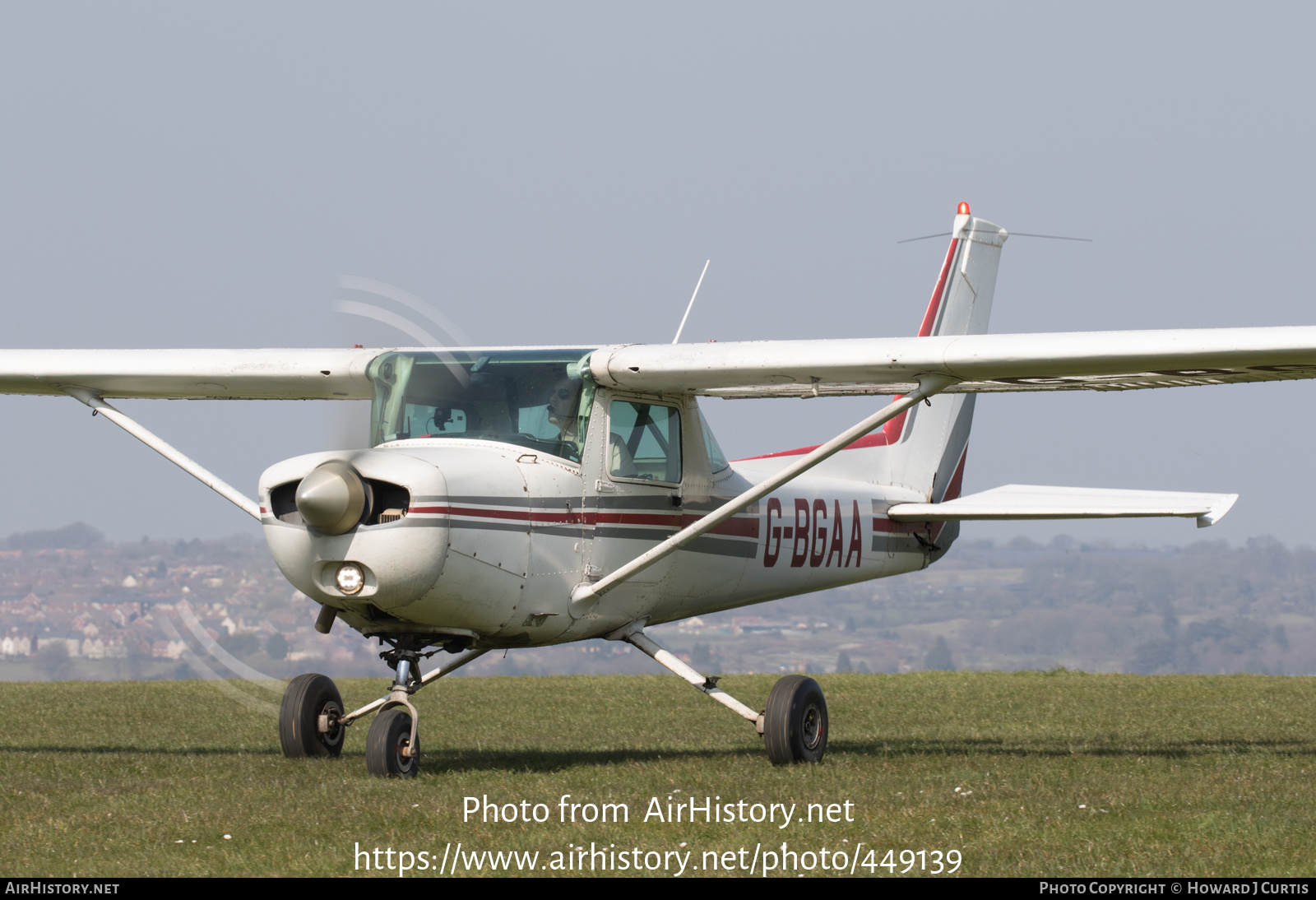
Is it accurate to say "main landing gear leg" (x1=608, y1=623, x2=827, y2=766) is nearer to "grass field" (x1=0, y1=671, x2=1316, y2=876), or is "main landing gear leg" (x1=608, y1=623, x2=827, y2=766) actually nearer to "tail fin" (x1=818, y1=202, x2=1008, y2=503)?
"grass field" (x1=0, y1=671, x2=1316, y2=876)

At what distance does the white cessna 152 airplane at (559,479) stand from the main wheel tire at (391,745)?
0.5 inches

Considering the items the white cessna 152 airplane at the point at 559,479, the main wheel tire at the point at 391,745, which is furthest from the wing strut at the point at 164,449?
the main wheel tire at the point at 391,745

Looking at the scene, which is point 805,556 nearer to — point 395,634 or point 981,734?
point 981,734

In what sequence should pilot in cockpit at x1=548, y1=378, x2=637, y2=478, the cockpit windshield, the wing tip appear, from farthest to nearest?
the wing tip, pilot in cockpit at x1=548, y1=378, x2=637, y2=478, the cockpit windshield

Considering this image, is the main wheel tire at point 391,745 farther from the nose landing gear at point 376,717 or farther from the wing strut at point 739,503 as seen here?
the wing strut at point 739,503

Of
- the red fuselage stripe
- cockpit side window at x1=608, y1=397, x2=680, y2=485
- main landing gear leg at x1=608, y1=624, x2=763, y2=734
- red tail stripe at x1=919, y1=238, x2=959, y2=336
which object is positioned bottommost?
main landing gear leg at x1=608, y1=624, x2=763, y2=734

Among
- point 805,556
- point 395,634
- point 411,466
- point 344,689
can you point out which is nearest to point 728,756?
point 805,556

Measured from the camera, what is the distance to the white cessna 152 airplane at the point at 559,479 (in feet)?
26.4

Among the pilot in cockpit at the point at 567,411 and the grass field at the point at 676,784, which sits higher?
the pilot in cockpit at the point at 567,411

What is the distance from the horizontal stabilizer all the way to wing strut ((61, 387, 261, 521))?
5378mm

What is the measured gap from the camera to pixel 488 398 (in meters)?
9.03

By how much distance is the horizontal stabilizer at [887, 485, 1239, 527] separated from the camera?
36.8 ft

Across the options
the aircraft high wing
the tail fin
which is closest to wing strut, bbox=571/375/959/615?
the aircraft high wing

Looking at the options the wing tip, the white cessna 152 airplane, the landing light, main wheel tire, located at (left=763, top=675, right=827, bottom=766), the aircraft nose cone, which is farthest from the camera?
the wing tip
